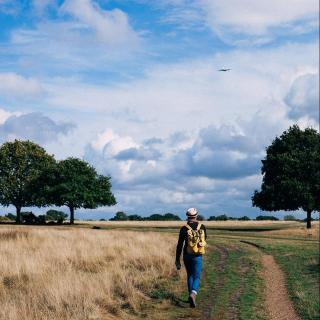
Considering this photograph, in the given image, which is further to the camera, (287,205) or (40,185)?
(40,185)

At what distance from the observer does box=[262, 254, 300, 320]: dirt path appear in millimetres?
13686

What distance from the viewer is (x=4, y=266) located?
19734 mm

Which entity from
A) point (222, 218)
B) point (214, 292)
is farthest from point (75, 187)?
point (214, 292)

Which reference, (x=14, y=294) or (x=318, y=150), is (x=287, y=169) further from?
(x=14, y=294)

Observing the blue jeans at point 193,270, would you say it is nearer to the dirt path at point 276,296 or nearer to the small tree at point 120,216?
the dirt path at point 276,296

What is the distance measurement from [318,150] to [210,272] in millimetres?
44023

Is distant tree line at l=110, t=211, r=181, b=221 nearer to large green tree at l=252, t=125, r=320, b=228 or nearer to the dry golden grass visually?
large green tree at l=252, t=125, r=320, b=228

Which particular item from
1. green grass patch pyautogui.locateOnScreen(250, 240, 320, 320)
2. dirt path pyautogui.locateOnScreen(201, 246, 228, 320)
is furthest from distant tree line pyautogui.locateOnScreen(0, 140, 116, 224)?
dirt path pyautogui.locateOnScreen(201, 246, 228, 320)

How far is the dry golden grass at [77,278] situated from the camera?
13102mm

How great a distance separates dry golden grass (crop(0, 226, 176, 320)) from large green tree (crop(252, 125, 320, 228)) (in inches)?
1306

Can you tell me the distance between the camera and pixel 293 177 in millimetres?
59406

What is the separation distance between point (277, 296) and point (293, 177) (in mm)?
44820

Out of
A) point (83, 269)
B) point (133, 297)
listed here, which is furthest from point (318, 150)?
point (133, 297)

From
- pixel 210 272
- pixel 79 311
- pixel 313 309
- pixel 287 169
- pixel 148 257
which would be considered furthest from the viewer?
pixel 287 169
